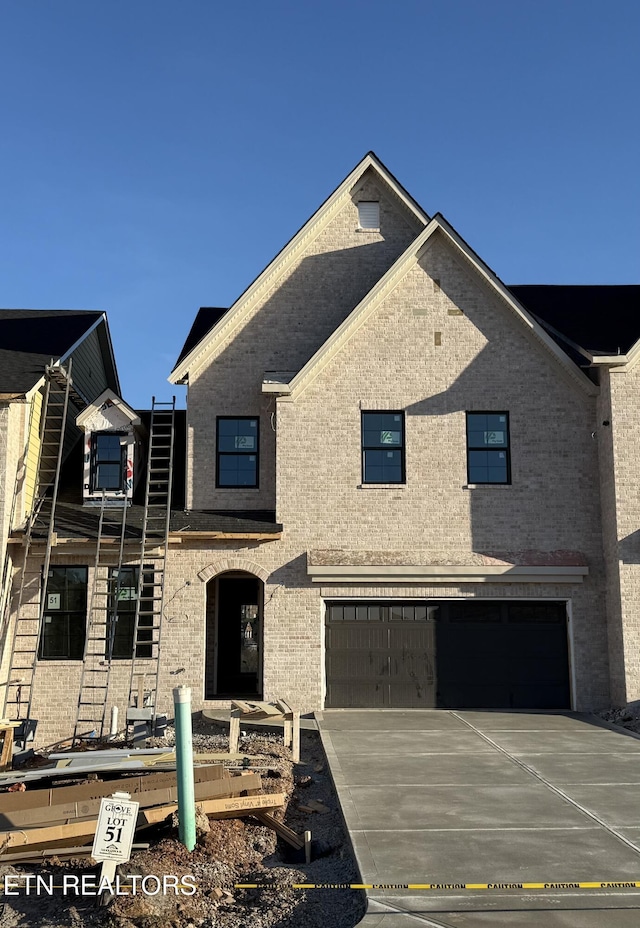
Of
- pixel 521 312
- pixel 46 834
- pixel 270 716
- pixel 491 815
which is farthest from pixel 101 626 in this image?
pixel 521 312

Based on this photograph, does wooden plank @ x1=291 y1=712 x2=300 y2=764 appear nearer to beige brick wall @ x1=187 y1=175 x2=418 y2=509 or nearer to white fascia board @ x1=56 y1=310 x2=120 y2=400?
beige brick wall @ x1=187 y1=175 x2=418 y2=509

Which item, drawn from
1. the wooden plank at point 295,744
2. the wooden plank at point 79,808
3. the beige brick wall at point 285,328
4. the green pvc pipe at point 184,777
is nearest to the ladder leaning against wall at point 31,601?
the beige brick wall at point 285,328

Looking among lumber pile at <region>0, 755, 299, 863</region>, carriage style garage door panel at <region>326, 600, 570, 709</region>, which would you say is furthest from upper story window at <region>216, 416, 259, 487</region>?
lumber pile at <region>0, 755, 299, 863</region>

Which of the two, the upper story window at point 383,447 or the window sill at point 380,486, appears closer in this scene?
the window sill at point 380,486

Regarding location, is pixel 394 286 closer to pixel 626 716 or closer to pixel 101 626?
pixel 101 626

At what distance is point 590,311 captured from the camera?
916 inches

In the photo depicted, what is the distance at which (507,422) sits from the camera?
1983cm

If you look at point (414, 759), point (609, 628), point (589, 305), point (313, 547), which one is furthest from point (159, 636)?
point (589, 305)

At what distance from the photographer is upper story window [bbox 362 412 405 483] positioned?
19.6 m

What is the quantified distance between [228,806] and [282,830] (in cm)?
68

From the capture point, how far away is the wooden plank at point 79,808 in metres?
9.27

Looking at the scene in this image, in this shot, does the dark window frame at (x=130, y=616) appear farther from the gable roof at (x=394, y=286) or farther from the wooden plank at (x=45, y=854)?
the wooden plank at (x=45, y=854)

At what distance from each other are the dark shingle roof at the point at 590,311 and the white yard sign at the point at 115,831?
15.4 m

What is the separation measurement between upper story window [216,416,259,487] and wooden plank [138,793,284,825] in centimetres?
1073
